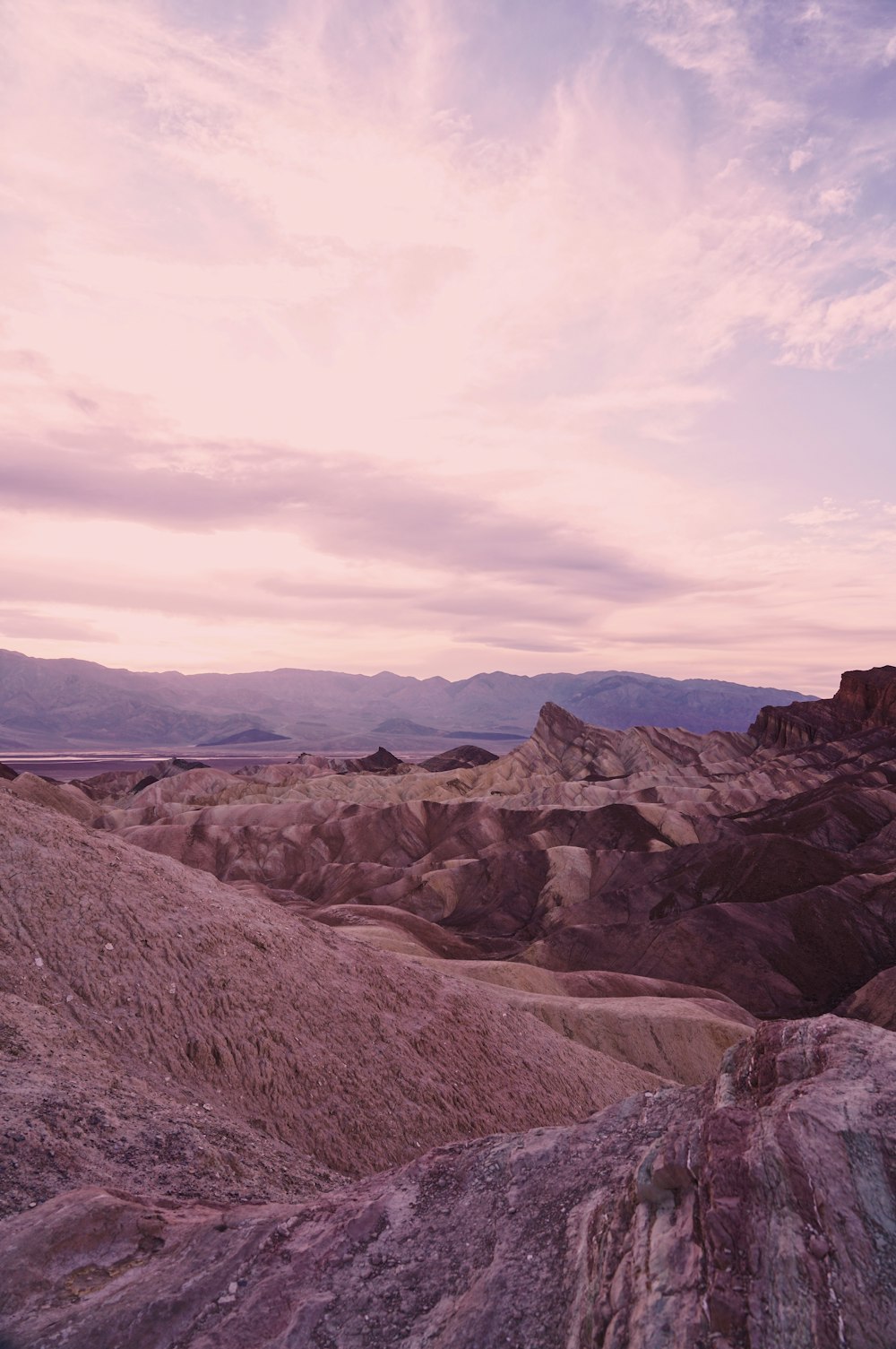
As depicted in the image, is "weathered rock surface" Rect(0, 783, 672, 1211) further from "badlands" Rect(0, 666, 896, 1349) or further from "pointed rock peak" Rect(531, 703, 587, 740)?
"pointed rock peak" Rect(531, 703, 587, 740)

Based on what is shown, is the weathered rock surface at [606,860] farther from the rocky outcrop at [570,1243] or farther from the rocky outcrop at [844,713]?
the rocky outcrop at [570,1243]

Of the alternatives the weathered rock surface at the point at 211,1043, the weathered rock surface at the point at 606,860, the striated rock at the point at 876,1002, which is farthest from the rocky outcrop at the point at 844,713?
the weathered rock surface at the point at 211,1043

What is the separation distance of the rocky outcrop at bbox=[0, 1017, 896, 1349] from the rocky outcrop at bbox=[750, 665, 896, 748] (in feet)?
272

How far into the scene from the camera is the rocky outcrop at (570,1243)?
5.14 meters

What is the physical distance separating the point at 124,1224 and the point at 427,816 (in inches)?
2534

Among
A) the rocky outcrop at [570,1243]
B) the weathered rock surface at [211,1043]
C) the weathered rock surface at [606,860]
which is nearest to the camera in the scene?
the rocky outcrop at [570,1243]

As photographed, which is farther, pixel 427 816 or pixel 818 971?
pixel 427 816

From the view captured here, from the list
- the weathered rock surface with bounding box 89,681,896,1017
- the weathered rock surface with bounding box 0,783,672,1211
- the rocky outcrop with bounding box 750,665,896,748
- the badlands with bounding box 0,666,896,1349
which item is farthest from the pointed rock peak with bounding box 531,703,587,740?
the weathered rock surface with bounding box 0,783,672,1211

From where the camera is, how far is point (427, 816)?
7125 centimetres

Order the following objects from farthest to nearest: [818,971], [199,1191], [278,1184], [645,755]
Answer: [645,755], [818,971], [278,1184], [199,1191]

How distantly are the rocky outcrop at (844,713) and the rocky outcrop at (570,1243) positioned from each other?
272ft

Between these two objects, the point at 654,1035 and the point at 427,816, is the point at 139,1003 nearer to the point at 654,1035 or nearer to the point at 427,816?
the point at 654,1035

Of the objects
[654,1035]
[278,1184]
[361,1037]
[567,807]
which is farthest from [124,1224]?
[567,807]

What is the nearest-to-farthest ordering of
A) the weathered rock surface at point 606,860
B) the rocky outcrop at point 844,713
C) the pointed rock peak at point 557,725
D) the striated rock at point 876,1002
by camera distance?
the striated rock at point 876,1002
the weathered rock surface at point 606,860
the rocky outcrop at point 844,713
the pointed rock peak at point 557,725
